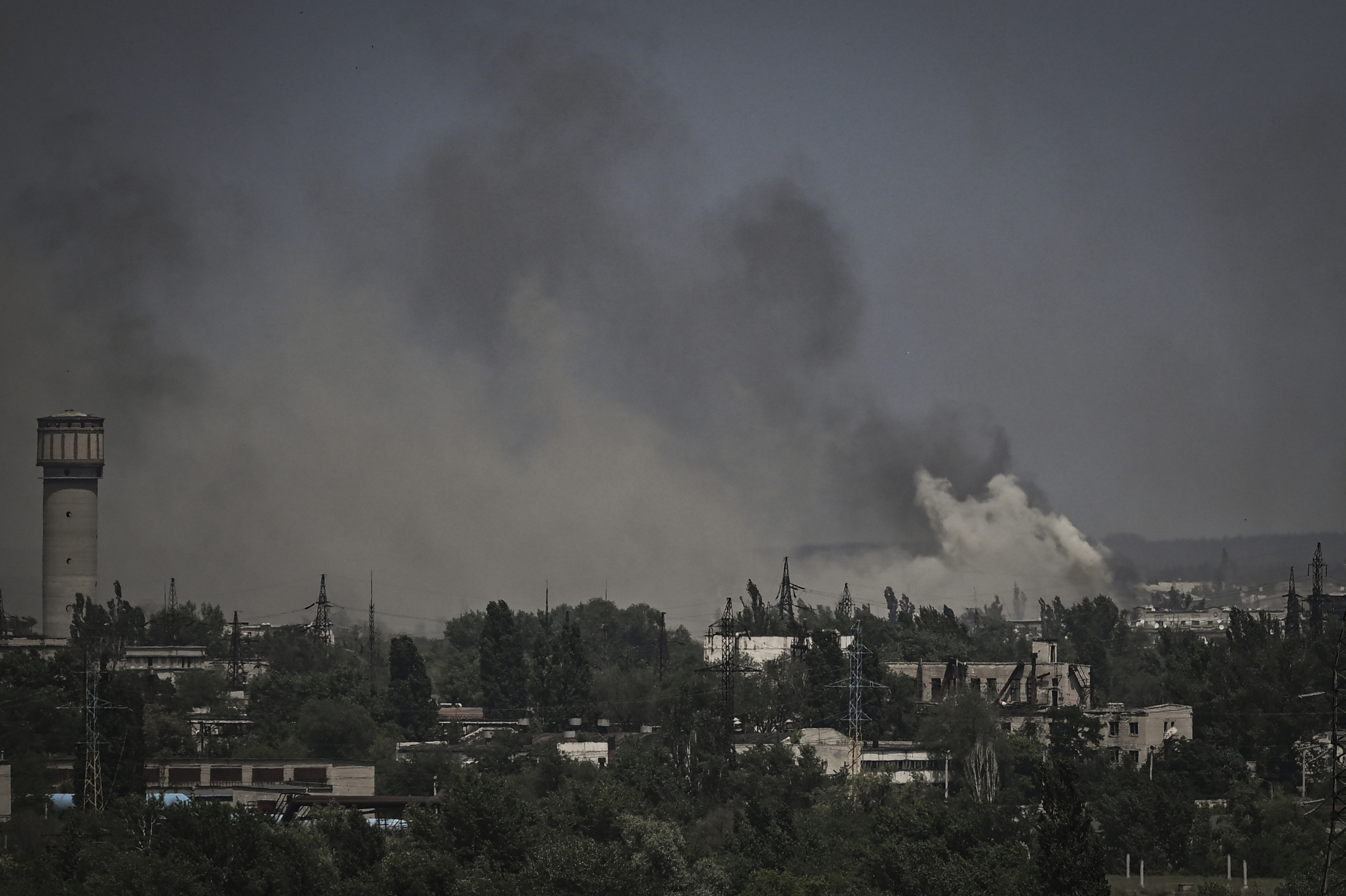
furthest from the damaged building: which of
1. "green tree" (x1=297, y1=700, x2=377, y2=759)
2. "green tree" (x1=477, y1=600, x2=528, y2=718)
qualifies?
"green tree" (x1=297, y1=700, x2=377, y2=759)

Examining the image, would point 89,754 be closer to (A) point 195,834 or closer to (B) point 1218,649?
(A) point 195,834

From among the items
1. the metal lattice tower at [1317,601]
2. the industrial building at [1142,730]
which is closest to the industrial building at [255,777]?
the industrial building at [1142,730]

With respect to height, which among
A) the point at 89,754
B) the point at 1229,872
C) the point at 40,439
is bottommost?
the point at 1229,872

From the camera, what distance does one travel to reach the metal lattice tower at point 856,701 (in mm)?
67875

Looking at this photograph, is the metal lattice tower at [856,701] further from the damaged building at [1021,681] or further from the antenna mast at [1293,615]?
the antenna mast at [1293,615]

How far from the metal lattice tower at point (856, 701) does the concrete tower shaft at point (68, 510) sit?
57.6 m

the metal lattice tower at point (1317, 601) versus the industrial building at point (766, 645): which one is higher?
the metal lattice tower at point (1317, 601)

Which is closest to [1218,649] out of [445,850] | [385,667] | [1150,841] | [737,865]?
[1150,841]

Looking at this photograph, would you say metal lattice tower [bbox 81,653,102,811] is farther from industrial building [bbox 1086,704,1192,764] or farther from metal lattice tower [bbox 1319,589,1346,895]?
industrial building [bbox 1086,704,1192,764]

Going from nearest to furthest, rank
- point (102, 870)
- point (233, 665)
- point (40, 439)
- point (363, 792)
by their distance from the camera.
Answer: point (102, 870)
point (363, 792)
point (233, 665)
point (40, 439)

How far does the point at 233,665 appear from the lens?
10069 centimetres

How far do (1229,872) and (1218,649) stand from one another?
1055 inches

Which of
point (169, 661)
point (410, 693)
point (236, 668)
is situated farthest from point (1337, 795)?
point (169, 661)

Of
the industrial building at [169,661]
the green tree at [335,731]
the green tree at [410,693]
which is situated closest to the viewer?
the green tree at [335,731]
